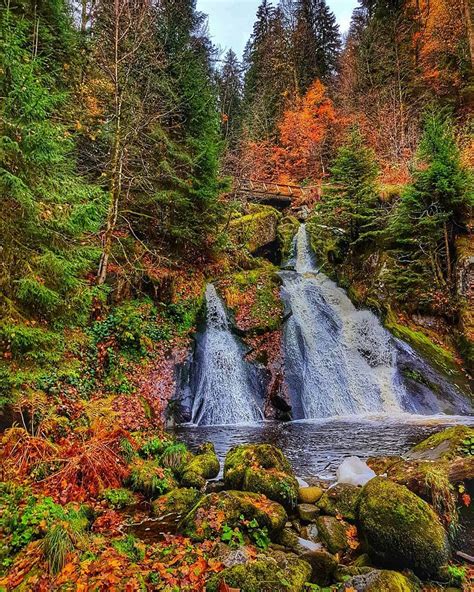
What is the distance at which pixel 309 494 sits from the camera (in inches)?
202

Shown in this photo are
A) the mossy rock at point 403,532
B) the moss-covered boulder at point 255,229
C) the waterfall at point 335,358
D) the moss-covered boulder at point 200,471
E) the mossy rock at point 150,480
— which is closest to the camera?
the mossy rock at point 403,532

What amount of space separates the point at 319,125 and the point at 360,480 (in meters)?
30.4

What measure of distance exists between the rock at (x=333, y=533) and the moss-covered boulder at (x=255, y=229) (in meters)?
13.9

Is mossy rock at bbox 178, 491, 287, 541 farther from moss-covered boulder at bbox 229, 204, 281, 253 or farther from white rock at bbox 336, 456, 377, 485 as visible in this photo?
moss-covered boulder at bbox 229, 204, 281, 253

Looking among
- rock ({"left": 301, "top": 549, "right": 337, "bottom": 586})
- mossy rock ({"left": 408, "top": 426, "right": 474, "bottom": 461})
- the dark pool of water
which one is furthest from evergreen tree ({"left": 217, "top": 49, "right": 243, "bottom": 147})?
rock ({"left": 301, "top": 549, "right": 337, "bottom": 586})

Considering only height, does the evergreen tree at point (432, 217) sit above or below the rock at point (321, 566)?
above

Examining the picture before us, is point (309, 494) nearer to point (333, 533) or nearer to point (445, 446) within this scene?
point (333, 533)

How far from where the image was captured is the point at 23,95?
5531 mm

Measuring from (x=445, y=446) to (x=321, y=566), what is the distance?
374 cm

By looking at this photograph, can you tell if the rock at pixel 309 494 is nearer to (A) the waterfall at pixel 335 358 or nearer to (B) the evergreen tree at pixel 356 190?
(A) the waterfall at pixel 335 358

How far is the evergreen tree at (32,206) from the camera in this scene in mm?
5508

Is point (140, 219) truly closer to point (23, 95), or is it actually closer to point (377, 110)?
point (23, 95)

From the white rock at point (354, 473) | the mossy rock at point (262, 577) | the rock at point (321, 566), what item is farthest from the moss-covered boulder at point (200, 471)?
the mossy rock at point (262, 577)

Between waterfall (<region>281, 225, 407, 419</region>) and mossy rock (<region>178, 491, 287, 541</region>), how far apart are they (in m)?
6.85
